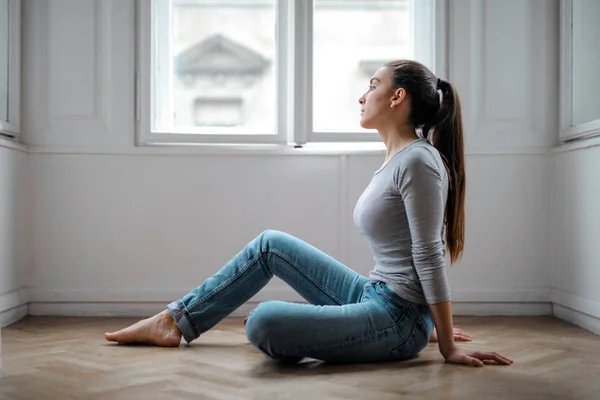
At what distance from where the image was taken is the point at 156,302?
10.1 feet

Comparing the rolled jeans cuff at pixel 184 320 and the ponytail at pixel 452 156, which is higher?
the ponytail at pixel 452 156

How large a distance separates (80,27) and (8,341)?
1479 mm

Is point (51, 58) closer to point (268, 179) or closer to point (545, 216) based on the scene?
point (268, 179)

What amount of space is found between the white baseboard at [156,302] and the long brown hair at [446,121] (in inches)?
46.6

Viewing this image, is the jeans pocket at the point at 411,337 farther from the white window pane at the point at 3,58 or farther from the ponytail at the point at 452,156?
the white window pane at the point at 3,58

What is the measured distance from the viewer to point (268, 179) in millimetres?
3104

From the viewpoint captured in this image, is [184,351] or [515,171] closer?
[184,351]

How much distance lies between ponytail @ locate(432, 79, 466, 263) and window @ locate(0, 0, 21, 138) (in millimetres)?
1952

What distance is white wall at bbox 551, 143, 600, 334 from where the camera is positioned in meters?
2.70

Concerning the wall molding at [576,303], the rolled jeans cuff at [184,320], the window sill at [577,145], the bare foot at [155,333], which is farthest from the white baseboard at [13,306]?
the window sill at [577,145]

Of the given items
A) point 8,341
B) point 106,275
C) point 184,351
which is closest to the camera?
point 184,351

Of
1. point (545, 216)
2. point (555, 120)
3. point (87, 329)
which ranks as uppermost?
point (555, 120)

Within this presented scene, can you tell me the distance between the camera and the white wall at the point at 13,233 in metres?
2.79

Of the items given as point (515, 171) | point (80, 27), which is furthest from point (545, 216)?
point (80, 27)
